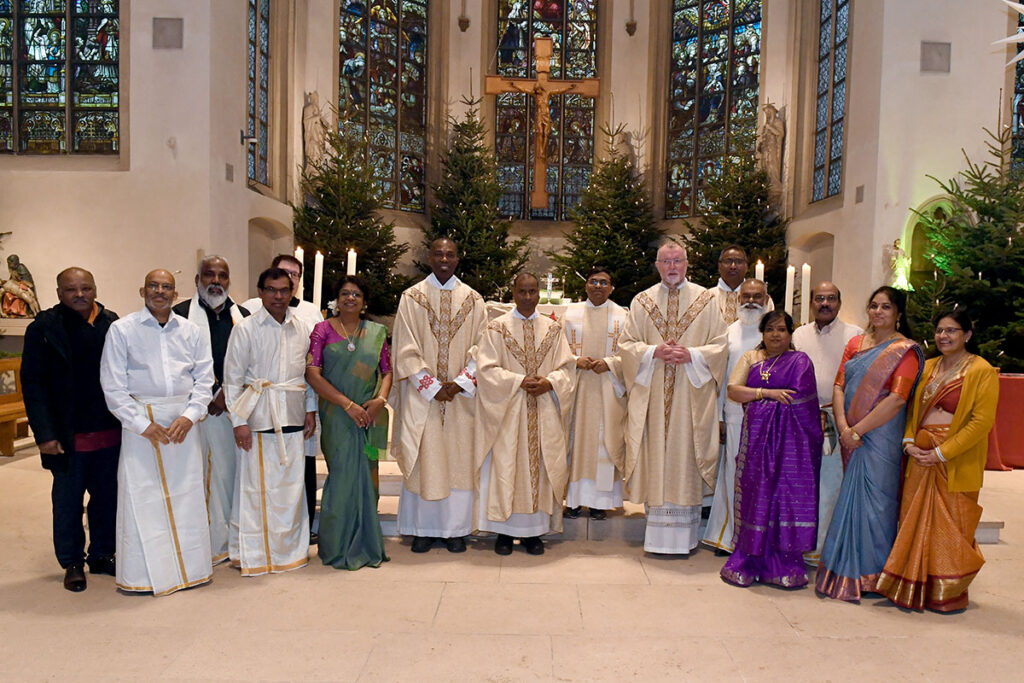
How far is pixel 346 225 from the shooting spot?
1185 cm

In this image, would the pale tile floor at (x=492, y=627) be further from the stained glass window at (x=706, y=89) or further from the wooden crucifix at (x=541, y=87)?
the stained glass window at (x=706, y=89)

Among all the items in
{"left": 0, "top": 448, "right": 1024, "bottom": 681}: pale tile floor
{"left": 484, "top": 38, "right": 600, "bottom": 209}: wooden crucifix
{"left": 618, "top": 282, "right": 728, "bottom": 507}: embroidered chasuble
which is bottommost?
{"left": 0, "top": 448, "right": 1024, "bottom": 681}: pale tile floor

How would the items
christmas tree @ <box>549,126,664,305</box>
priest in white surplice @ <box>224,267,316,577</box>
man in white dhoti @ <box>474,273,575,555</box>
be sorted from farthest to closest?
christmas tree @ <box>549,126,664,305</box>
man in white dhoti @ <box>474,273,575,555</box>
priest in white surplice @ <box>224,267,316,577</box>

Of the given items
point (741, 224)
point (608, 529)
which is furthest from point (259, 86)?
point (608, 529)

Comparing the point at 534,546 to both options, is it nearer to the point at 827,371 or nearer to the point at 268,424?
the point at 268,424

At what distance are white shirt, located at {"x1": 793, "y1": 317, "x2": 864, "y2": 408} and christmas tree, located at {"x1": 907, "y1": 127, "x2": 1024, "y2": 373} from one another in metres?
3.79

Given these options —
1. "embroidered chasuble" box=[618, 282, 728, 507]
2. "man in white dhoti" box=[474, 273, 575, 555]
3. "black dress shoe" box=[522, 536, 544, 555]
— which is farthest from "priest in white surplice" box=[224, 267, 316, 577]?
"embroidered chasuble" box=[618, 282, 728, 507]

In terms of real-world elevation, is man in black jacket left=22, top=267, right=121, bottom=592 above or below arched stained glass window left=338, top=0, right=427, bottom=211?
below

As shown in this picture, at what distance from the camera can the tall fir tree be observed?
1179 centimetres

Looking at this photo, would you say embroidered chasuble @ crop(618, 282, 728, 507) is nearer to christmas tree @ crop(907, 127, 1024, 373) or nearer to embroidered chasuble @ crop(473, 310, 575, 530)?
embroidered chasuble @ crop(473, 310, 575, 530)

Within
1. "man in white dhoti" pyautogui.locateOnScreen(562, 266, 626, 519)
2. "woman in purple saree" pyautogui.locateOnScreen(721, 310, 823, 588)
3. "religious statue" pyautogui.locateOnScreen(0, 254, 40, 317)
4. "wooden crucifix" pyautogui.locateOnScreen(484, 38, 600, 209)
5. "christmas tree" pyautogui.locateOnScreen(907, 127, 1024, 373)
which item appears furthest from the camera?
"wooden crucifix" pyautogui.locateOnScreen(484, 38, 600, 209)

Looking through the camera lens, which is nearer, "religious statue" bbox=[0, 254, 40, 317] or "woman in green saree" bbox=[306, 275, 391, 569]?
"woman in green saree" bbox=[306, 275, 391, 569]

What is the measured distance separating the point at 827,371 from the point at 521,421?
5.88 ft

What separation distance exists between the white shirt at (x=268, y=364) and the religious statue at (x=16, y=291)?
7.32 m
